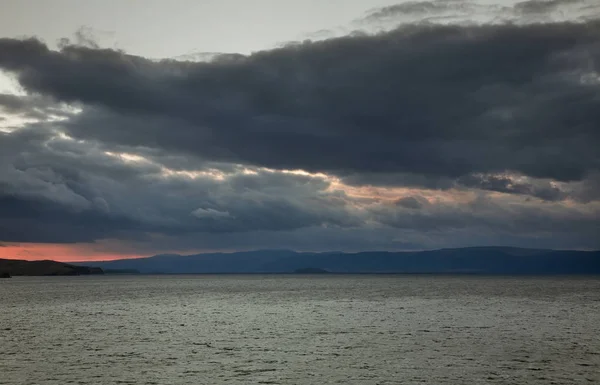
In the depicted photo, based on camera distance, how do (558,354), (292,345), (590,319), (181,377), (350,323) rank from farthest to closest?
(590,319), (350,323), (292,345), (558,354), (181,377)

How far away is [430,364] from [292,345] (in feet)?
65.6

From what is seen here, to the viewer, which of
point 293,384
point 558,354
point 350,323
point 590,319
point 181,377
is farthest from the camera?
point 590,319

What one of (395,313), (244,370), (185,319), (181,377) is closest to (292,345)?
(244,370)

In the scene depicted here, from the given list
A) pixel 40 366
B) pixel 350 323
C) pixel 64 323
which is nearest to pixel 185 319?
pixel 64 323

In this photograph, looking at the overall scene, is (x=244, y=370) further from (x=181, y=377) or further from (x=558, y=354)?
(x=558, y=354)

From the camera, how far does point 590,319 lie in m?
102

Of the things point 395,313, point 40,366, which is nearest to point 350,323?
point 395,313

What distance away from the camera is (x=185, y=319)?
352 feet

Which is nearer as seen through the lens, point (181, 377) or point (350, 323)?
point (181, 377)

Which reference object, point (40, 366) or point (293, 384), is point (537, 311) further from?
point (40, 366)

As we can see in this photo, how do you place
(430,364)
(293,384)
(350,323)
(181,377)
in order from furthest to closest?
(350,323) < (430,364) < (181,377) < (293,384)

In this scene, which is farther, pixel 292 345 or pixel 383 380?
pixel 292 345

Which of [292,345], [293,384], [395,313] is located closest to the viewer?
[293,384]

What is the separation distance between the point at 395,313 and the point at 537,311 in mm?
32122
